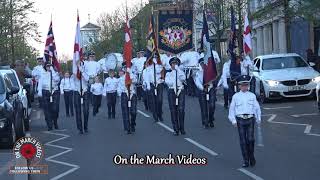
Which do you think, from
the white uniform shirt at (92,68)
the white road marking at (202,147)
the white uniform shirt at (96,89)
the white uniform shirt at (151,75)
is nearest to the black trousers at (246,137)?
the white road marking at (202,147)

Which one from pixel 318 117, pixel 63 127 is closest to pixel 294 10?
pixel 318 117

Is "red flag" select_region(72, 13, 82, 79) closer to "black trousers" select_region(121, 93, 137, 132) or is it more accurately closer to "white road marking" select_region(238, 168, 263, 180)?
"black trousers" select_region(121, 93, 137, 132)

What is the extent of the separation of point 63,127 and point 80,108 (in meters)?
1.78

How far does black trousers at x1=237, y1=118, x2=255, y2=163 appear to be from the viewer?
10523mm

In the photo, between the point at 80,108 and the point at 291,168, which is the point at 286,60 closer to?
the point at 80,108

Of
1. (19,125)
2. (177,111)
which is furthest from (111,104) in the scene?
(19,125)

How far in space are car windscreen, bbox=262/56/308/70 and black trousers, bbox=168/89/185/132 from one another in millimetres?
7953

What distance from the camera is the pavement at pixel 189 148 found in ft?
33.0

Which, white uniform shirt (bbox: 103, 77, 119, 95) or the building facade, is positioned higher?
the building facade

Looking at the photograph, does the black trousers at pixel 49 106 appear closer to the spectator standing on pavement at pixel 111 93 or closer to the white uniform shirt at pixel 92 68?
the white uniform shirt at pixel 92 68

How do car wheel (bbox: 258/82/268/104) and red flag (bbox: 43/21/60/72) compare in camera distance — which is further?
car wheel (bbox: 258/82/268/104)

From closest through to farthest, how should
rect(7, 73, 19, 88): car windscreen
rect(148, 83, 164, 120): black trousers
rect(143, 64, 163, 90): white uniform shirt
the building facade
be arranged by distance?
1. rect(7, 73, 19, 88): car windscreen
2. rect(148, 83, 164, 120): black trousers
3. rect(143, 64, 163, 90): white uniform shirt
4. the building facade

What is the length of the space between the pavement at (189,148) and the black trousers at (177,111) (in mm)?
285

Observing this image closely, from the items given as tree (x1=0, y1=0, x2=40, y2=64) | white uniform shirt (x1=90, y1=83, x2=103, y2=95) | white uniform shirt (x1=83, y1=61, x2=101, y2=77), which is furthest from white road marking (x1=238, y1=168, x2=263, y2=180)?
tree (x1=0, y1=0, x2=40, y2=64)
